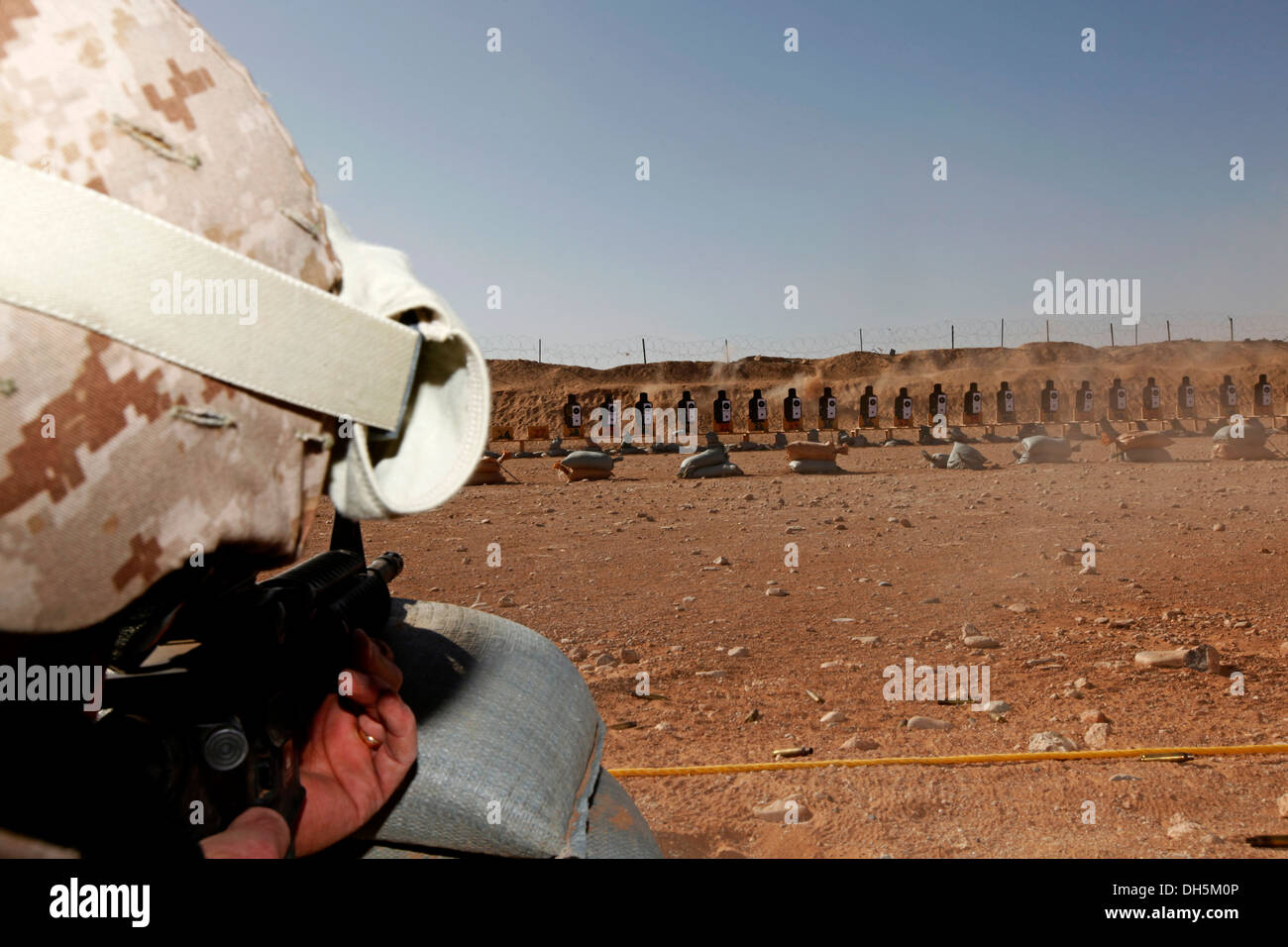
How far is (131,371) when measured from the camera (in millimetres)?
671

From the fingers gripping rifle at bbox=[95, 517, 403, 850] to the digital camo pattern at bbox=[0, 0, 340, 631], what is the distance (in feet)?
1.58

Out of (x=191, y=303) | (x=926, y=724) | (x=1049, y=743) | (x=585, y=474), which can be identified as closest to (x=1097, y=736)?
(x=1049, y=743)

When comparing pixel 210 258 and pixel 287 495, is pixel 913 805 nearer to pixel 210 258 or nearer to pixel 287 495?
pixel 287 495

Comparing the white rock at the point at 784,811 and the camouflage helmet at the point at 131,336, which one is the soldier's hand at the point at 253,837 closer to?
the camouflage helmet at the point at 131,336

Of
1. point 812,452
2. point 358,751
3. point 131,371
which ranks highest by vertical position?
point 131,371

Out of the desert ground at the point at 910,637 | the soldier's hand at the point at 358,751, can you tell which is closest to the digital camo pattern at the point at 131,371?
the soldier's hand at the point at 358,751

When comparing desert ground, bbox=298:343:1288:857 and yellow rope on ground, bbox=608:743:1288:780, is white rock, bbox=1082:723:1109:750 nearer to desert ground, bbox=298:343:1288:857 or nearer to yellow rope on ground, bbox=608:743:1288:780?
desert ground, bbox=298:343:1288:857

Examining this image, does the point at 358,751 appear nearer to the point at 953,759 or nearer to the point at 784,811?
the point at 784,811

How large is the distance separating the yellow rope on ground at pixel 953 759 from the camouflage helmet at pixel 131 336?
238 centimetres

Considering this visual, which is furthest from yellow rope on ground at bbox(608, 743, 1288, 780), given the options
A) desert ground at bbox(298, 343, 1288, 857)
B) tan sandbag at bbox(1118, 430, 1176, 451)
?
tan sandbag at bbox(1118, 430, 1176, 451)

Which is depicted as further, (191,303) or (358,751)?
(358,751)

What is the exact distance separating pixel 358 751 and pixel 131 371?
3.37ft

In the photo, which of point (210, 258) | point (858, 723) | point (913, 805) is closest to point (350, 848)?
point (210, 258)

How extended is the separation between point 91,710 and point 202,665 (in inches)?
12.1
